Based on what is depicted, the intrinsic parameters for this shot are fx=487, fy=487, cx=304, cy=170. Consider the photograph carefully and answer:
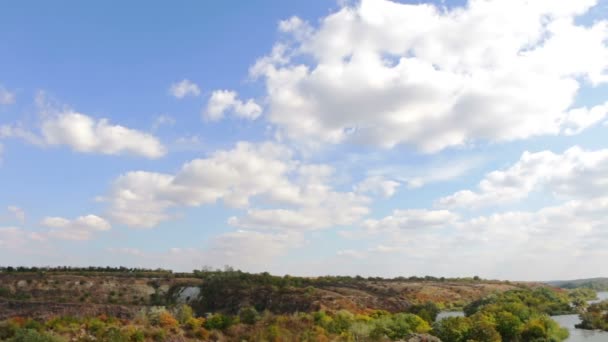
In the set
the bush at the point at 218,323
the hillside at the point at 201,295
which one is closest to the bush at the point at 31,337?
the bush at the point at 218,323

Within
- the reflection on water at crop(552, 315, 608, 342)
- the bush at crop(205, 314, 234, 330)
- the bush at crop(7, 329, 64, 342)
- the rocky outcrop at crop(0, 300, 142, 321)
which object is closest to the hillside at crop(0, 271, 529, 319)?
the rocky outcrop at crop(0, 300, 142, 321)

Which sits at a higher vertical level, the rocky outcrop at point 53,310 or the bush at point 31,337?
the bush at point 31,337

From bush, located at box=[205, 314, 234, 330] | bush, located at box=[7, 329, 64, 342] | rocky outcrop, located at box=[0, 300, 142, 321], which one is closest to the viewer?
bush, located at box=[7, 329, 64, 342]

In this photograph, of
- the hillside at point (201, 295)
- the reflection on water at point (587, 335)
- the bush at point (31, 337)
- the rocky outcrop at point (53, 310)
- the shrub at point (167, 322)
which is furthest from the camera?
the hillside at point (201, 295)

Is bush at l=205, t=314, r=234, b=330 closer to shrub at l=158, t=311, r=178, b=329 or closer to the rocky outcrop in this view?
shrub at l=158, t=311, r=178, b=329

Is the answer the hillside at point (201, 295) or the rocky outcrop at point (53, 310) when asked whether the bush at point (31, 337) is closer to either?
the rocky outcrop at point (53, 310)

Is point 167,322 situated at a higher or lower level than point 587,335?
higher

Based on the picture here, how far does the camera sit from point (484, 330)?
114ft

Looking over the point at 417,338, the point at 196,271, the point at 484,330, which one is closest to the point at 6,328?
the point at 417,338

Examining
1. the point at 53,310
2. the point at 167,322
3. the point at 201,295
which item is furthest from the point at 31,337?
the point at 201,295

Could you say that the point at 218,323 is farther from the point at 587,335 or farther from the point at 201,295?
the point at 201,295

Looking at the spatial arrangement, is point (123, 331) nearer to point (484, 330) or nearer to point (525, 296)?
point (484, 330)

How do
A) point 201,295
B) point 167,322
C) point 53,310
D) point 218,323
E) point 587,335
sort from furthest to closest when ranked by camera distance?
1. point 201,295
2. point 53,310
3. point 587,335
4. point 167,322
5. point 218,323

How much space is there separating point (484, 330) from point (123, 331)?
25.2 meters
